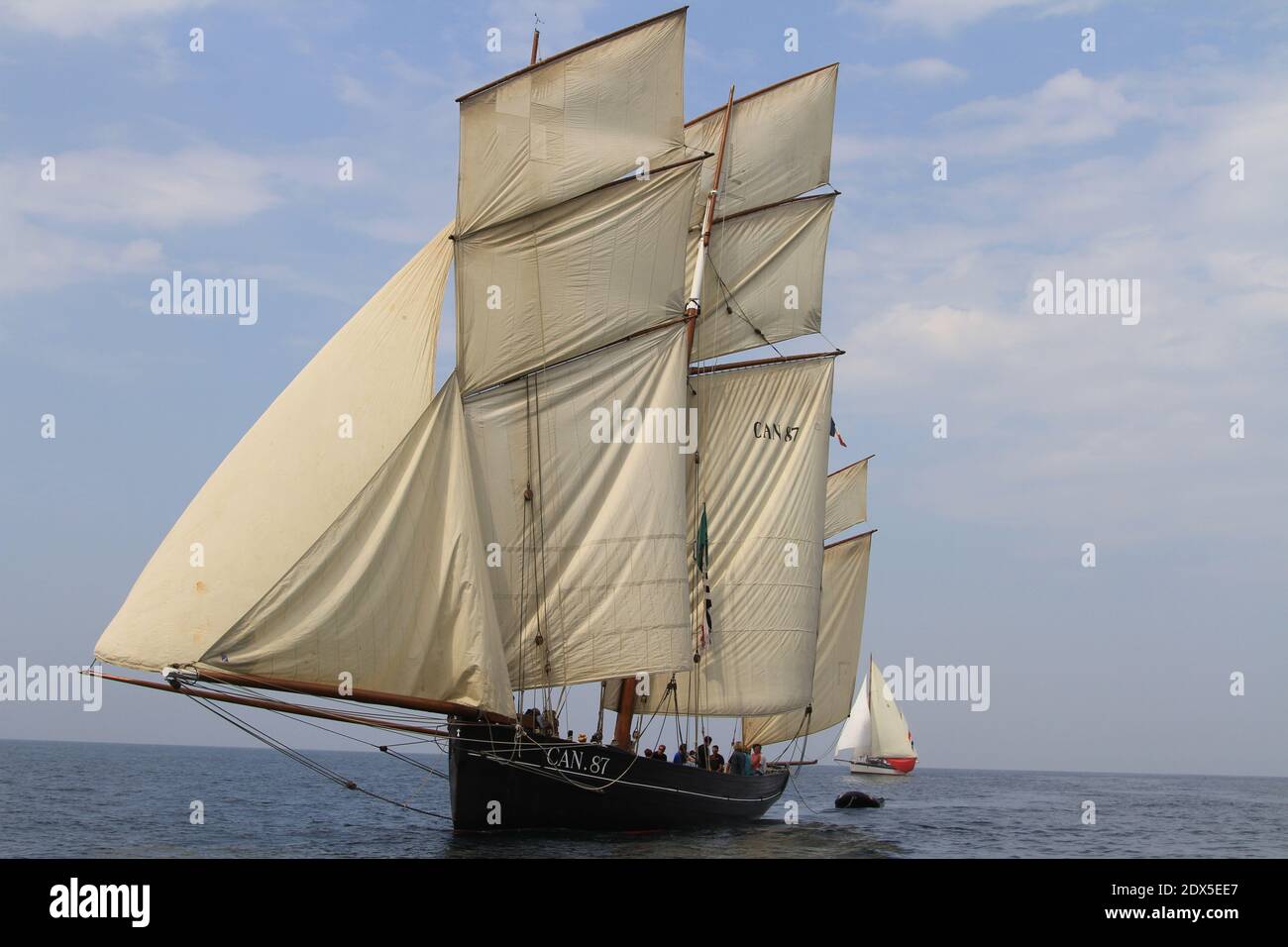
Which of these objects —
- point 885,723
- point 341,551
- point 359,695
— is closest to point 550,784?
point 359,695

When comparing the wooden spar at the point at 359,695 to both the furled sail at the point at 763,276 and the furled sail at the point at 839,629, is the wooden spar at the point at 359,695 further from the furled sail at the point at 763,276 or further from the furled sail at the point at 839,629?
the furled sail at the point at 839,629

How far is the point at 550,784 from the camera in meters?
35.1

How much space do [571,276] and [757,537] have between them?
12.4 m

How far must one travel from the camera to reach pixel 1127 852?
4231cm

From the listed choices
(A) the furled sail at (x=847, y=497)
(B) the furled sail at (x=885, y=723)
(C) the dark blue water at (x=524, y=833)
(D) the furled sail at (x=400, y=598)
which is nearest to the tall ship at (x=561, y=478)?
(D) the furled sail at (x=400, y=598)

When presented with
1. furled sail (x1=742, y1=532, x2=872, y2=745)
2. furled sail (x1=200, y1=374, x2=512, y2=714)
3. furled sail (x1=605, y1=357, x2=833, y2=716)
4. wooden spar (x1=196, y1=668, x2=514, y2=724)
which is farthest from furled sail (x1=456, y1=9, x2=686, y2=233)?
furled sail (x1=742, y1=532, x2=872, y2=745)

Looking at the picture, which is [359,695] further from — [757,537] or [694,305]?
[694,305]

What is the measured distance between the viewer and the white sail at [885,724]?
102250 millimetres

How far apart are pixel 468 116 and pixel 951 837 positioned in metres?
30.5

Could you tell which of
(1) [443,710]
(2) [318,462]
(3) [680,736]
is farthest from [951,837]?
(2) [318,462]

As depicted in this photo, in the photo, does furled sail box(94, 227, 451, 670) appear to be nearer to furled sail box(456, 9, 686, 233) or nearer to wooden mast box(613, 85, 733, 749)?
furled sail box(456, 9, 686, 233)
